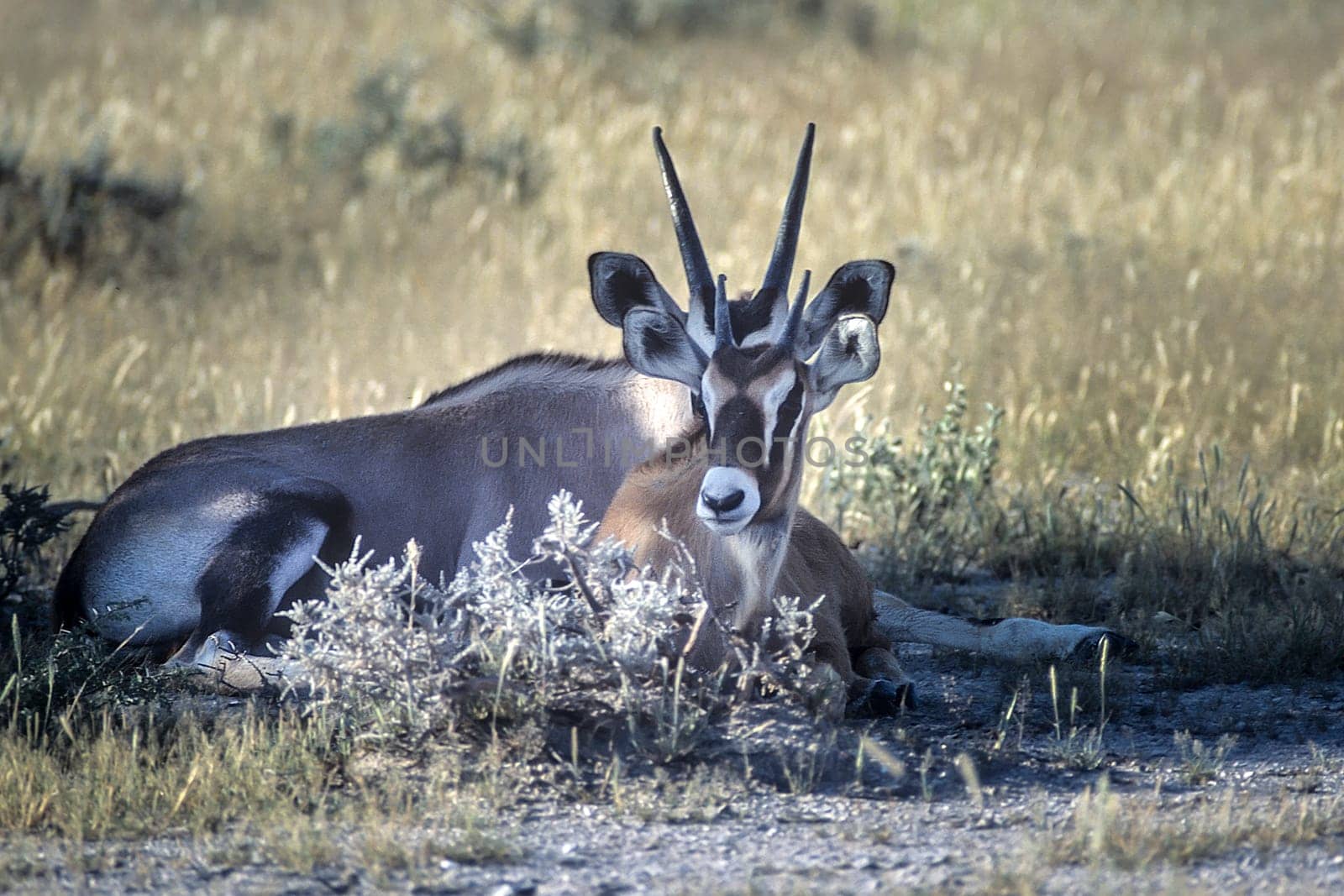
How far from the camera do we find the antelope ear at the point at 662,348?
539cm

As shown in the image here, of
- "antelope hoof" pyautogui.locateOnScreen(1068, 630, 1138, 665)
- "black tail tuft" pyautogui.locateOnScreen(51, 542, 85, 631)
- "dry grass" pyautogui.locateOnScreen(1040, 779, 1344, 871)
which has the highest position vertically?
"black tail tuft" pyautogui.locateOnScreen(51, 542, 85, 631)

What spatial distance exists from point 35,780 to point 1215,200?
1025 cm

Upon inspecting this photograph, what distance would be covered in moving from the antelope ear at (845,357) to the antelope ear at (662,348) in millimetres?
381

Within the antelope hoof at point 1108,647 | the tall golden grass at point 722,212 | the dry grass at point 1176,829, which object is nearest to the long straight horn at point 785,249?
the antelope hoof at point 1108,647

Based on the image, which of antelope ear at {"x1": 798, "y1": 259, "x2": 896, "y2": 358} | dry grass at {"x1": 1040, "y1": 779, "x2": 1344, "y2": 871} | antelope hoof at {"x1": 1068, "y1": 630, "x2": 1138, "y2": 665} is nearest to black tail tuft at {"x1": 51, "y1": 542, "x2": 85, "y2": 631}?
antelope ear at {"x1": 798, "y1": 259, "x2": 896, "y2": 358}

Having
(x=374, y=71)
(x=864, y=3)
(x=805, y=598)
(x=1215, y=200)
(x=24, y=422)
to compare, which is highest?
(x=864, y=3)

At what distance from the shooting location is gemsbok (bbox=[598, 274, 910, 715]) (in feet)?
16.4

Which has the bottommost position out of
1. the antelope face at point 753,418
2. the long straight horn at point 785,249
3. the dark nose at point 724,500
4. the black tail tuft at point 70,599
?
the black tail tuft at point 70,599

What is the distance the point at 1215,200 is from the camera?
40.6ft

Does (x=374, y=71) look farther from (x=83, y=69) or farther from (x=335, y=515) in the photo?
(x=335, y=515)

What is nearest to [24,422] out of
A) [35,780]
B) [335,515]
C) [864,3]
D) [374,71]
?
[335,515]

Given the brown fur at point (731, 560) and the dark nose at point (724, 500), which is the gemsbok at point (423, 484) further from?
the dark nose at point (724, 500)

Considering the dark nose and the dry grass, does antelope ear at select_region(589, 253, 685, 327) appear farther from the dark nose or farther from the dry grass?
the dry grass

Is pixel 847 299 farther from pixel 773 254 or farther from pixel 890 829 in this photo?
pixel 890 829
